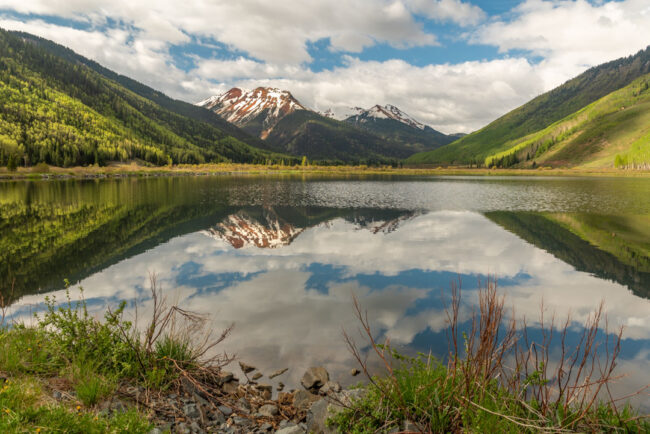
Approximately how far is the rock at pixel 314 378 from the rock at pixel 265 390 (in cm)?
90

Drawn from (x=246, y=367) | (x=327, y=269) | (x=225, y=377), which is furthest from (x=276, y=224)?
(x=225, y=377)

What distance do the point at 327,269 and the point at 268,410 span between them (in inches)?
485

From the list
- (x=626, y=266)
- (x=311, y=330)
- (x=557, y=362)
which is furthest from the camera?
(x=626, y=266)

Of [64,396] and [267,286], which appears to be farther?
[267,286]

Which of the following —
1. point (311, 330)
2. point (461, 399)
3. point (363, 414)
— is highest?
point (461, 399)

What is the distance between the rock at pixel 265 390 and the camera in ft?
28.1

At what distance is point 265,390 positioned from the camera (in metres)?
8.80

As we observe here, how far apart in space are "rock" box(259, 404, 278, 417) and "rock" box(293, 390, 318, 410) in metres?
0.55

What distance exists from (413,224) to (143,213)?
30522 mm

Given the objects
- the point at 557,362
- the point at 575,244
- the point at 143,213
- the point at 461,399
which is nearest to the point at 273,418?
the point at 461,399

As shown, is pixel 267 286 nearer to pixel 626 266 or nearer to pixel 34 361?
pixel 34 361

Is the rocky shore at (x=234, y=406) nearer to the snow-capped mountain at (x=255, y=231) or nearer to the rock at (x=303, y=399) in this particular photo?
the rock at (x=303, y=399)

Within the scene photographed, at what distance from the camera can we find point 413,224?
3453cm

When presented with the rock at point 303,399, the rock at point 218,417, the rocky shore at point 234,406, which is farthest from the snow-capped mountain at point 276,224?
the rock at point 218,417
